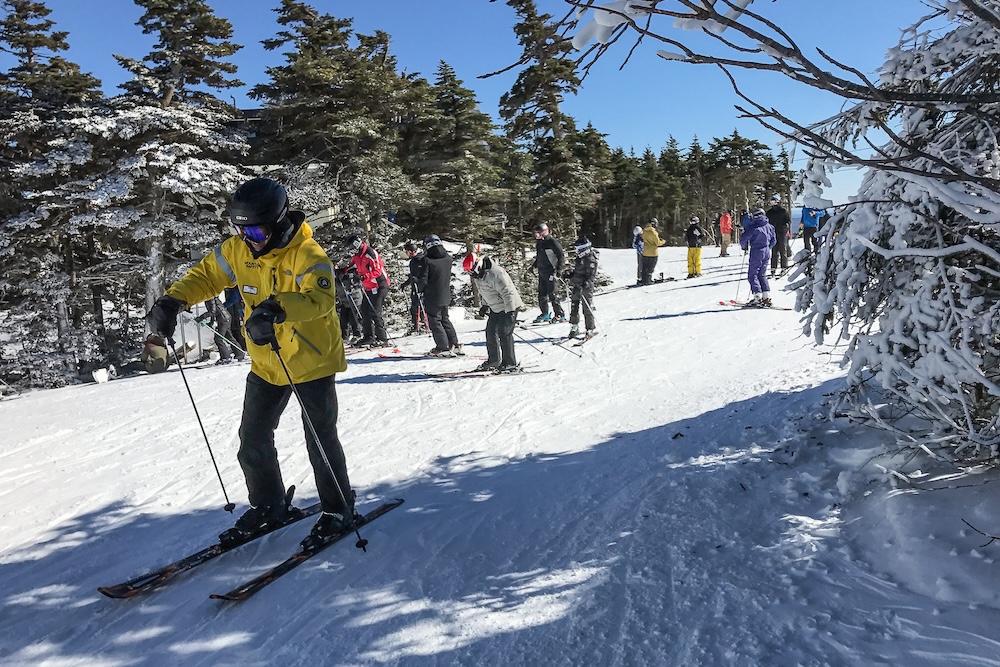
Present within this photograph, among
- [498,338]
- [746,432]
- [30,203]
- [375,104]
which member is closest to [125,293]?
[30,203]

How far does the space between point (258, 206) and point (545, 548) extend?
99.6 inches

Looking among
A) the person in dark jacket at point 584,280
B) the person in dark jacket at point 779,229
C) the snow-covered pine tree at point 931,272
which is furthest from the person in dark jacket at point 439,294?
the person in dark jacket at point 779,229

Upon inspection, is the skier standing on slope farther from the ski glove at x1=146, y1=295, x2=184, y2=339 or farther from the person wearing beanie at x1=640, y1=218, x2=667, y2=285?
the person wearing beanie at x1=640, y1=218, x2=667, y2=285

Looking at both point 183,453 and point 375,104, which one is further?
point 375,104

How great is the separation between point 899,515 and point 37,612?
4.62m

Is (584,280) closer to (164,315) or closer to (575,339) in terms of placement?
(575,339)

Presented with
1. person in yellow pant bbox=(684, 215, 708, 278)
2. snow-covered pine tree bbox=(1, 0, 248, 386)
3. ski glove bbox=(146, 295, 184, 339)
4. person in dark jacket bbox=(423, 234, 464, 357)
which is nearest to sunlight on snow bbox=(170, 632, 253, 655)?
ski glove bbox=(146, 295, 184, 339)

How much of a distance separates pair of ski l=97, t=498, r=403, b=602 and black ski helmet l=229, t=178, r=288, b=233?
1887mm

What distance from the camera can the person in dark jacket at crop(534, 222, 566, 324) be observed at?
12367 mm

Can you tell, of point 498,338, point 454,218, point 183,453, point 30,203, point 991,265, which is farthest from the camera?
point 454,218

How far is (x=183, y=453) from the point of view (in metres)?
6.12

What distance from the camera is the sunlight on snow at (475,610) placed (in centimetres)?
271

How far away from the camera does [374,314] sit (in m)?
12.7

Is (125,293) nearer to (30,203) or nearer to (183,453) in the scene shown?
(30,203)
